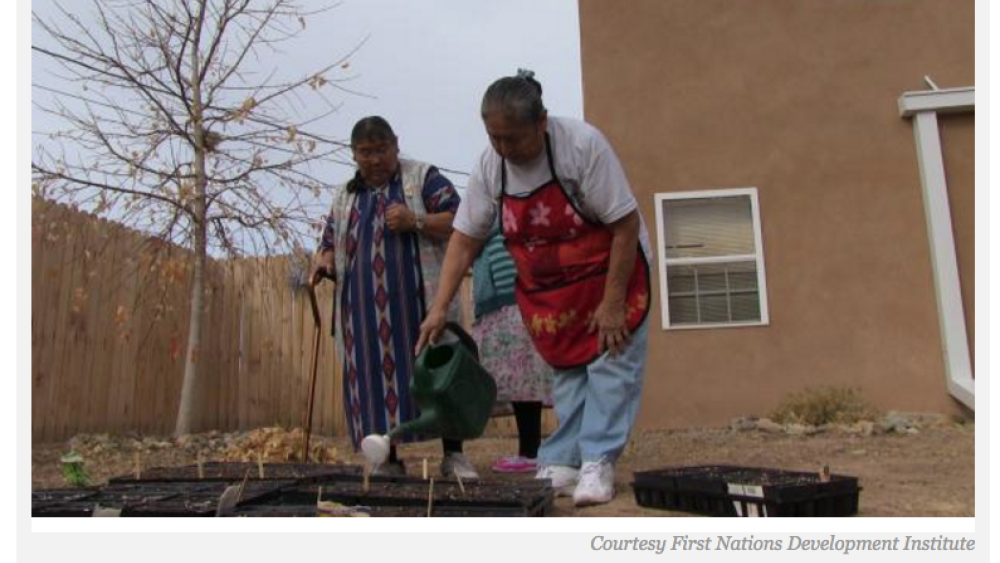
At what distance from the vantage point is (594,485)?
2.51 meters

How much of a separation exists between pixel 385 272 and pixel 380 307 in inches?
5.4

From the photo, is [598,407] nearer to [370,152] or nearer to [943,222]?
[370,152]

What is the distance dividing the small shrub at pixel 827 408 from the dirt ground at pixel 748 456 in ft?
1.13

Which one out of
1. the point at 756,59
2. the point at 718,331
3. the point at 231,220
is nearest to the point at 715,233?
the point at 718,331

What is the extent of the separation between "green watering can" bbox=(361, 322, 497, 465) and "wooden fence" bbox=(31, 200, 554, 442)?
11.2 feet

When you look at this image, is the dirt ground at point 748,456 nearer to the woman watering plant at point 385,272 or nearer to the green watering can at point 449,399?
the green watering can at point 449,399

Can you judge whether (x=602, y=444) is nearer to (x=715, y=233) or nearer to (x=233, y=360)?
(x=715, y=233)

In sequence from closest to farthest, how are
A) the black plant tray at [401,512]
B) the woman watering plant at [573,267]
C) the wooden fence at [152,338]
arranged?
the black plant tray at [401,512] < the woman watering plant at [573,267] < the wooden fence at [152,338]

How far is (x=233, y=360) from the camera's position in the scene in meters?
7.18

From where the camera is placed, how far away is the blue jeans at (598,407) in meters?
2.64

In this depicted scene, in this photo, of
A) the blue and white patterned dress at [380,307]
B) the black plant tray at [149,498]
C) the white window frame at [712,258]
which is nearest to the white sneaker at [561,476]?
the blue and white patterned dress at [380,307]

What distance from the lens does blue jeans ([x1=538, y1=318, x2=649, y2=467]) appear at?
264 cm

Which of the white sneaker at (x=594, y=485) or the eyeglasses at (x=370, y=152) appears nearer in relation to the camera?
the white sneaker at (x=594, y=485)

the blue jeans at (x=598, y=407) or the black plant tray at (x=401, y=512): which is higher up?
the blue jeans at (x=598, y=407)
